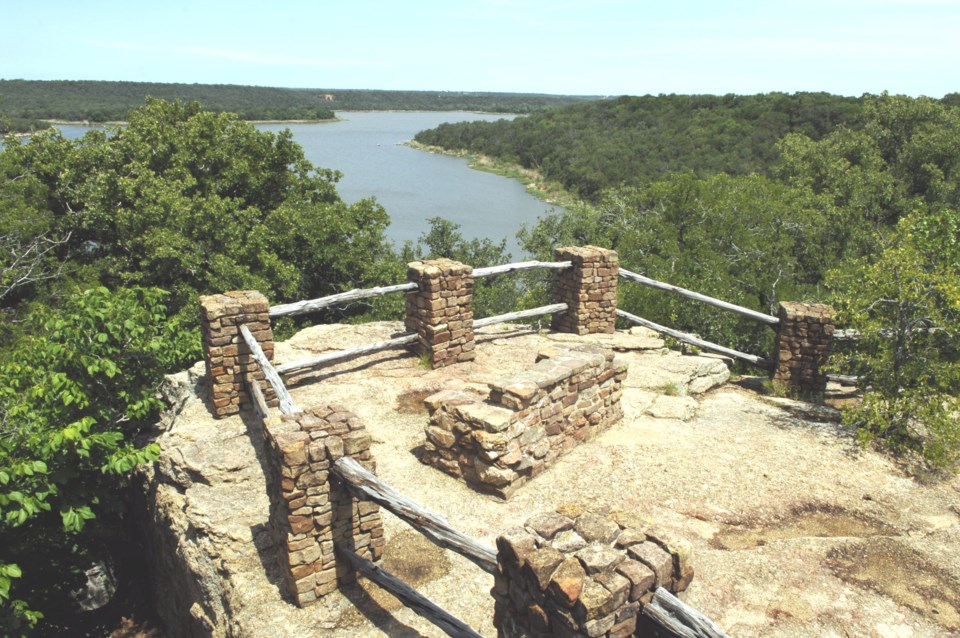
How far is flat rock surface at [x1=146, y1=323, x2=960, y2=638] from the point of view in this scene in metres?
4.75

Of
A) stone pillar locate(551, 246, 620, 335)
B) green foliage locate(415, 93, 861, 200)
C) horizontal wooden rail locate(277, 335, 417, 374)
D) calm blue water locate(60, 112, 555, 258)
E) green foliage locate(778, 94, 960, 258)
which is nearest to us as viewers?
horizontal wooden rail locate(277, 335, 417, 374)

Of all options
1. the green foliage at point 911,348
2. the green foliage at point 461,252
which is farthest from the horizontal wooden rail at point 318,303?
the green foliage at point 461,252

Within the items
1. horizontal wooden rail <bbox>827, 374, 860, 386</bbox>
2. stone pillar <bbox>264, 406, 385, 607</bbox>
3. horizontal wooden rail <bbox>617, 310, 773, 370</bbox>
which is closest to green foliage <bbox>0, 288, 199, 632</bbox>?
stone pillar <bbox>264, 406, 385, 607</bbox>

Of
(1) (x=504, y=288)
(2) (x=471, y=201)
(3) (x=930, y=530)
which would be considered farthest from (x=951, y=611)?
(2) (x=471, y=201)

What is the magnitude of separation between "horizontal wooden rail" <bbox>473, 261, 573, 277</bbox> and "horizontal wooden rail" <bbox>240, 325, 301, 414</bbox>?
Result: 10.5 feet

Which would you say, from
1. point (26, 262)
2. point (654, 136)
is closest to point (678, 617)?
point (26, 262)

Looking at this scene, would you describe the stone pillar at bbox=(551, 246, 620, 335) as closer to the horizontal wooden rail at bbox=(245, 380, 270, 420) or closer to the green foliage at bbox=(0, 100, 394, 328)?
the horizontal wooden rail at bbox=(245, 380, 270, 420)

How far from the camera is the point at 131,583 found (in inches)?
362

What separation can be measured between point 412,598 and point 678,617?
6.01ft

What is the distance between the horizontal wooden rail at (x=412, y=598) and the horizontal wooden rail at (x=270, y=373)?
1.50 meters

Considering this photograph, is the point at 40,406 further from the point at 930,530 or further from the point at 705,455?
the point at 930,530

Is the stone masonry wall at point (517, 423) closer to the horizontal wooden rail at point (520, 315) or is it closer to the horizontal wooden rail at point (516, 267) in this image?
the horizontal wooden rail at point (516, 267)

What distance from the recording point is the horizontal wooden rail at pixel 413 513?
409cm

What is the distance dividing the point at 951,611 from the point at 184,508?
6.20m
